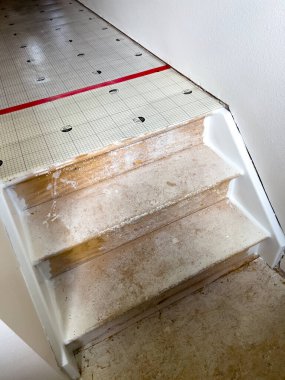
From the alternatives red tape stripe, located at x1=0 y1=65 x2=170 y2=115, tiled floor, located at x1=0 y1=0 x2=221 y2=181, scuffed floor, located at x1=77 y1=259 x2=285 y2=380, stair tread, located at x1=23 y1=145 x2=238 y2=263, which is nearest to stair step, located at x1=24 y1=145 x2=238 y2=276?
stair tread, located at x1=23 y1=145 x2=238 y2=263

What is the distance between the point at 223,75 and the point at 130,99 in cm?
63

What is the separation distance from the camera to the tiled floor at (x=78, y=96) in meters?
1.57

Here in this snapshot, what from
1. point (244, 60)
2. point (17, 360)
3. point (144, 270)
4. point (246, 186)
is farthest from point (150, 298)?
point (244, 60)

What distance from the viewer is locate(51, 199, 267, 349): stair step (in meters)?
1.34

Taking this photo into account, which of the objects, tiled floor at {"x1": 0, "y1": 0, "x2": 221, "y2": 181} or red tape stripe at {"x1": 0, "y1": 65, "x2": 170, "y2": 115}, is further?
red tape stripe at {"x1": 0, "y1": 65, "x2": 170, "y2": 115}

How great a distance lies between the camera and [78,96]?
201 cm

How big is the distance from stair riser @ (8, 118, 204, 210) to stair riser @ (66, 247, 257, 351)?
70 centimetres

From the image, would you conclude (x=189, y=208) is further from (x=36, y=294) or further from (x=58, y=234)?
(x=36, y=294)

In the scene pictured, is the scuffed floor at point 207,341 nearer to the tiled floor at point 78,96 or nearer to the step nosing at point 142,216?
the step nosing at point 142,216

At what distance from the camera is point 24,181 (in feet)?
4.51

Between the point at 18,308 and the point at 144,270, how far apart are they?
73cm

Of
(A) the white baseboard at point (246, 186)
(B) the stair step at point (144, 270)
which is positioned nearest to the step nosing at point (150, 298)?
(B) the stair step at point (144, 270)

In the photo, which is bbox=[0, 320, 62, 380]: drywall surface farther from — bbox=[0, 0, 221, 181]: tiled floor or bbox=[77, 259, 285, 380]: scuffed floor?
bbox=[0, 0, 221, 181]: tiled floor

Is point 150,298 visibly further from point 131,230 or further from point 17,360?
point 17,360
